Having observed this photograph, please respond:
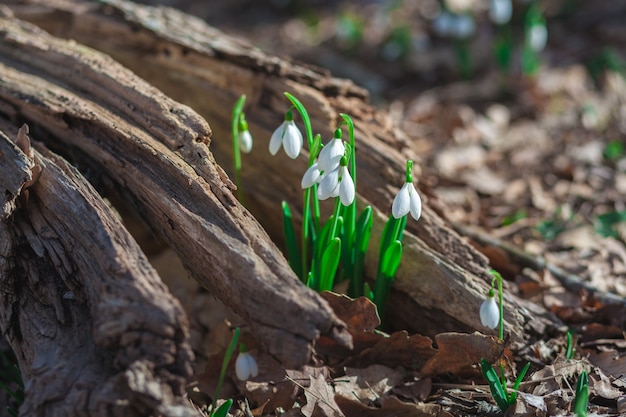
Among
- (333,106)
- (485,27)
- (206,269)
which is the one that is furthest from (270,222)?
(485,27)

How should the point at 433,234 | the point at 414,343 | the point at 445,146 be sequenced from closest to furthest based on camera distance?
the point at 414,343, the point at 433,234, the point at 445,146

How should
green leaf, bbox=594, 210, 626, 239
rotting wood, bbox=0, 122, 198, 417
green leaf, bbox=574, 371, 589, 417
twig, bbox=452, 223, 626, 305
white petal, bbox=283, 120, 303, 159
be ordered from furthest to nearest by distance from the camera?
green leaf, bbox=594, 210, 626, 239 < twig, bbox=452, 223, 626, 305 < white petal, bbox=283, 120, 303, 159 < green leaf, bbox=574, 371, 589, 417 < rotting wood, bbox=0, 122, 198, 417

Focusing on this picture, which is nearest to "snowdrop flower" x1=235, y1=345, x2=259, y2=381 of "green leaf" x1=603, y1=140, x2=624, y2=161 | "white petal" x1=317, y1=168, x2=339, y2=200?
"white petal" x1=317, y1=168, x2=339, y2=200

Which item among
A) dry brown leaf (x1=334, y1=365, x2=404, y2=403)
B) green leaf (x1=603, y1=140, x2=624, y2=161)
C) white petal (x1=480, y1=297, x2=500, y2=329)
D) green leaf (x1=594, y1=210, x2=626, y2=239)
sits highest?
green leaf (x1=603, y1=140, x2=624, y2=161)

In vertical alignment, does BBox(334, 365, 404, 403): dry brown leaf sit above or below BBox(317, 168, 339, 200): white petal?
below

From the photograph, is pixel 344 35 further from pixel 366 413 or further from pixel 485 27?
pixel 366 413

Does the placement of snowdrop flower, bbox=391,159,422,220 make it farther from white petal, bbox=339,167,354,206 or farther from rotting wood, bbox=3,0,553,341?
rotting wood, bbox=3,0,553,341

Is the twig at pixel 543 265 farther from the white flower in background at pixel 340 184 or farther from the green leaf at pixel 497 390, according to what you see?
the white flower in background at pixel 340 184

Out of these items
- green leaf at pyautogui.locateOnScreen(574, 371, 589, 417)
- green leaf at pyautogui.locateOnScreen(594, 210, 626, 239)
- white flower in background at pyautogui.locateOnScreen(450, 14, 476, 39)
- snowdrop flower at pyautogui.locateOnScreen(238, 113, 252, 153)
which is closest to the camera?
green leaf at pyautogui.locateOnScreen(574, 371, 589, 417)
